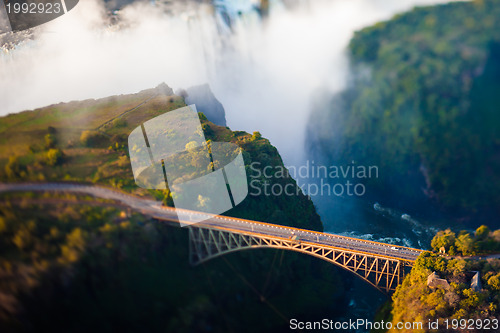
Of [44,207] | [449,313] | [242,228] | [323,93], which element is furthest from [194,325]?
[323,93]

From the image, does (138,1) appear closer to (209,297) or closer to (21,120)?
(21,120)

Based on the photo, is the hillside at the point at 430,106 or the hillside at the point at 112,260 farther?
the hillside at the point at 430,106

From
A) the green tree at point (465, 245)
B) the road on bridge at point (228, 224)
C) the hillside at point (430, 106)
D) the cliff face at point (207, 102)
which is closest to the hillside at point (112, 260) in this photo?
the road on bridge at point (228, 224)

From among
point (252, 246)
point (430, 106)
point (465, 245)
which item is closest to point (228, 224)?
point (252, 246)

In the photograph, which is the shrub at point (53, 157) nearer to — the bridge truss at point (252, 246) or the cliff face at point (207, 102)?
the bridge truss at point (252, 246)

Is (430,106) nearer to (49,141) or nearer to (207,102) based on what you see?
(207,102)

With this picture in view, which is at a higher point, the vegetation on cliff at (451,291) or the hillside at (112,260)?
the hillside at (112,260)
